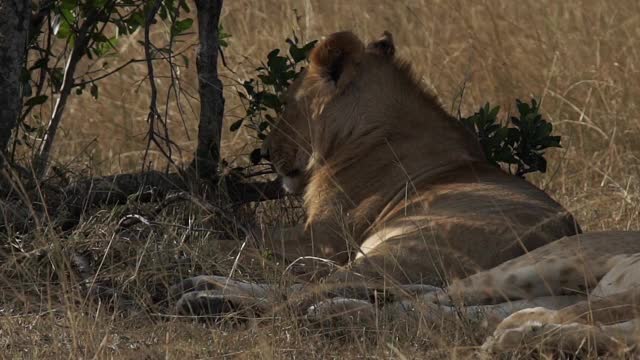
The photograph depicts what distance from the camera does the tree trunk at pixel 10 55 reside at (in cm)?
490

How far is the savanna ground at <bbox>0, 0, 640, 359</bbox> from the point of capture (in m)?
3.74

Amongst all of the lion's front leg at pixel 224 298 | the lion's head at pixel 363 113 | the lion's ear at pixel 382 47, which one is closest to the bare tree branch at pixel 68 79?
the lion's head at pixel 363 113

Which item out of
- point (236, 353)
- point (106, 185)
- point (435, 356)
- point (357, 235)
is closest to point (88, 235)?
point (106, 185)

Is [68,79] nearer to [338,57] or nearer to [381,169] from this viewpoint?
[338,57]

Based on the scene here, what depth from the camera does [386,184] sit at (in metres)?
4.98

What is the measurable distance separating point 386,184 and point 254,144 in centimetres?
181

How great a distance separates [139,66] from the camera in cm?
874

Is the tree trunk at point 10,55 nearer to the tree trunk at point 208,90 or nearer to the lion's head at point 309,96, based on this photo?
the tree trunk at point 208,90

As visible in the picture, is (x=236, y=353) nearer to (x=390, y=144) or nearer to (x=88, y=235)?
(x=88, y=235)

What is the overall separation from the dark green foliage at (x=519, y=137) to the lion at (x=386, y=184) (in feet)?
0.96

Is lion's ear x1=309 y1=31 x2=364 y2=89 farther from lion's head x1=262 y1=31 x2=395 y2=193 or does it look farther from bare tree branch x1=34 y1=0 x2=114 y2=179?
bare tree branch x1=34 y1=0 x2=114 y2=179

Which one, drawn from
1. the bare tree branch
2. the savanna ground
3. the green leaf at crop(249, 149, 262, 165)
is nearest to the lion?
the green leaf at crop(249, 149, 262, 165)

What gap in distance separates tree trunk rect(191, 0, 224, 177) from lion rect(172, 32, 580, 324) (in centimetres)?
30

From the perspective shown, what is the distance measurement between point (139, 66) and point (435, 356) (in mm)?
5507
